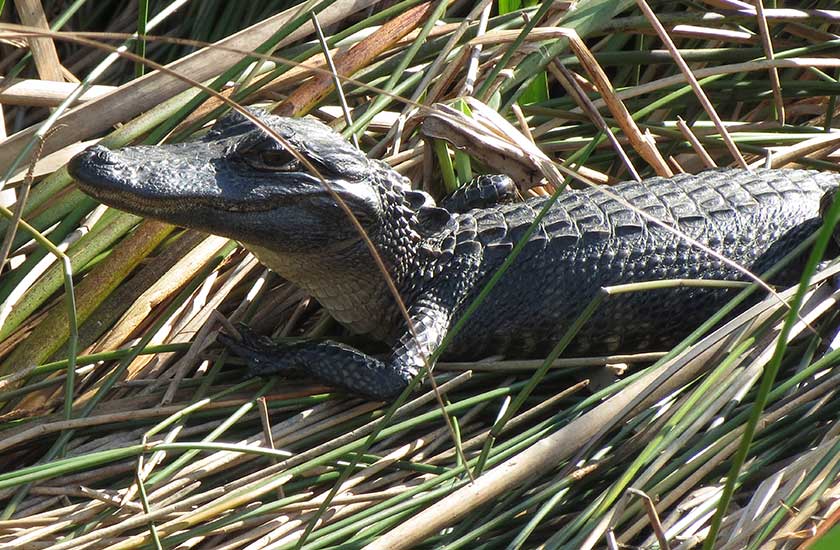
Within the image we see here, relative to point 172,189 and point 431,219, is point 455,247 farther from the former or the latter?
point 172,189

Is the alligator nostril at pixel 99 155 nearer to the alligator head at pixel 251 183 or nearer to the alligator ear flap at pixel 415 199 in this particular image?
the alligator head at pixel 251 183

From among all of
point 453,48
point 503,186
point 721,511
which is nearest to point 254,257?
point 503,186

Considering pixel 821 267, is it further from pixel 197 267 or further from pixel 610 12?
pixel 197 267

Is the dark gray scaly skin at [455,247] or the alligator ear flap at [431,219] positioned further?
the alligator ear flap at [431,219]

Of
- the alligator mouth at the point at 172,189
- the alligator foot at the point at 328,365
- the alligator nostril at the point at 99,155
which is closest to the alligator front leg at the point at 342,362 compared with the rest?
the alligator foot at the point at 328,365

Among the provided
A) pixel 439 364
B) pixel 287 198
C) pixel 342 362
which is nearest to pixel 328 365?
pixel 342 362

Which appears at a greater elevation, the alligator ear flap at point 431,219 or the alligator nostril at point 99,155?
the alligator nostril at point 99,155

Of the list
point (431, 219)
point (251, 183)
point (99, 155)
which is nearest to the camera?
point (99, 155)
